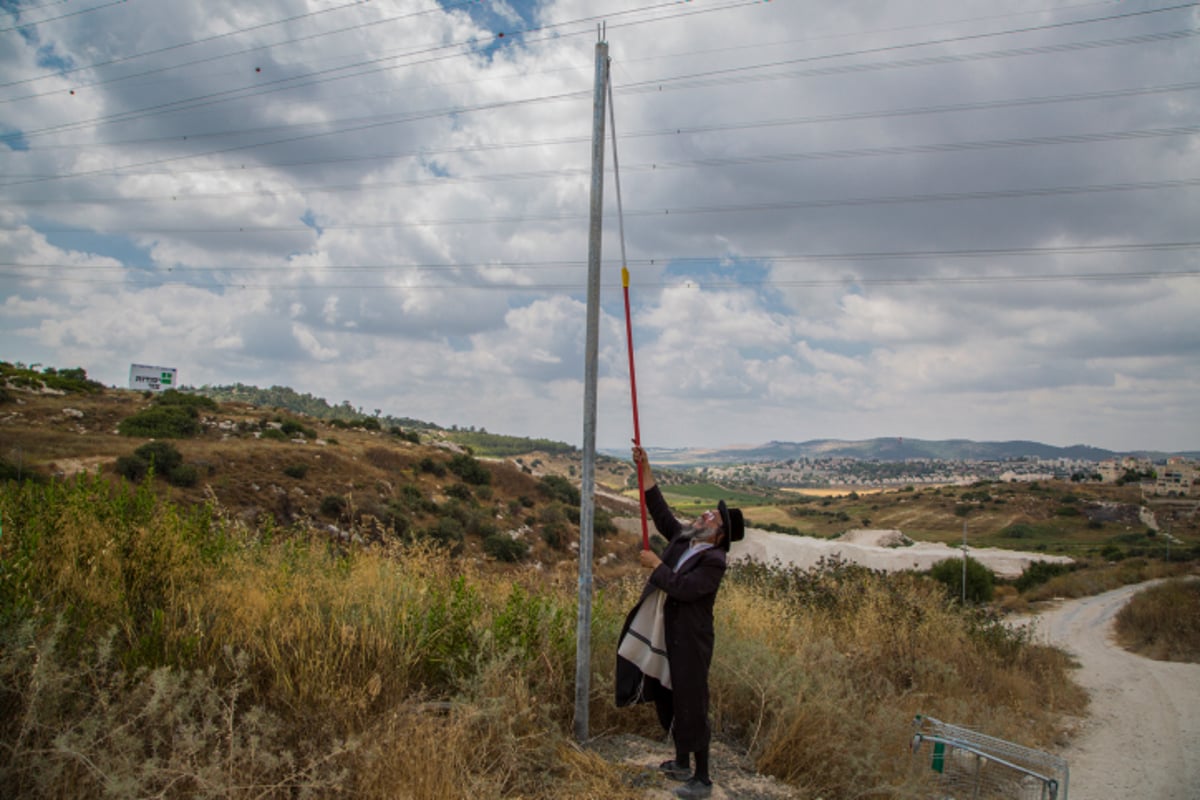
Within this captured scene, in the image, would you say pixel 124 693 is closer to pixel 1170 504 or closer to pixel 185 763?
pixel 185 763

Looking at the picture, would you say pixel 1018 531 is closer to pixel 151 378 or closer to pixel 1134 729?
pixel 1134 729

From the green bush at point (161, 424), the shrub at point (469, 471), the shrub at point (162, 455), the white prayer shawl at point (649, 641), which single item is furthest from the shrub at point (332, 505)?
the white prayer shawl at point (649, 641)

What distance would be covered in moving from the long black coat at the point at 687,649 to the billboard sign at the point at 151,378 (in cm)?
6008

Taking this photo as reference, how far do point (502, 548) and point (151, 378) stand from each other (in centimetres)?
4055

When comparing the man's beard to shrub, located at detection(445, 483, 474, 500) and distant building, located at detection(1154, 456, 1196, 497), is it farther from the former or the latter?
distant building, located at detection(1154, 456, 1196, 497)

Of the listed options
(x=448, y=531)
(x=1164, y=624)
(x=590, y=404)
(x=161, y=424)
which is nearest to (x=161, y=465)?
(x=161, y=424)

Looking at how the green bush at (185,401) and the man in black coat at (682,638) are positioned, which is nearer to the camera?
the man in black coat at (682,638)

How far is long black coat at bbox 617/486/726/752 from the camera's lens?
16.2 feet

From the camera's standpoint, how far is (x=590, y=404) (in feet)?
17.0

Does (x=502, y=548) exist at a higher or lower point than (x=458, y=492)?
lower

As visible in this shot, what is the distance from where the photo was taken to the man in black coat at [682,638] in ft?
16.2

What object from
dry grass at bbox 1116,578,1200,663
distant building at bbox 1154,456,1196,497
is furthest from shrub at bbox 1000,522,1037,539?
dry grass at bbox 1116,578,1200,663

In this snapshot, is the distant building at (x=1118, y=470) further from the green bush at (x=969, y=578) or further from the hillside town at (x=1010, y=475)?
the green bush at (x=969, y=578)

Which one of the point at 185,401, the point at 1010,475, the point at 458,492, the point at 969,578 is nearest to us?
the point at 969,578
